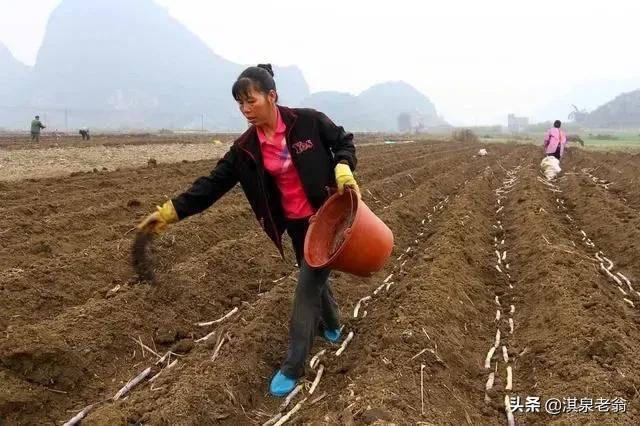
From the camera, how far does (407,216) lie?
8.03 metres

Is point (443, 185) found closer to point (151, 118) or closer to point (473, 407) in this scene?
point (473, 407)

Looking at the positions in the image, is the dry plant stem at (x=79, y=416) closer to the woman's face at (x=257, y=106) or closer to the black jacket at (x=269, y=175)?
the black jacket at (x=269, y=175)

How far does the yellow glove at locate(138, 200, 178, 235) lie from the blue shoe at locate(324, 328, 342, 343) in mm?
1363

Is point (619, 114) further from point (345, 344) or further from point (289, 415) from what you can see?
point (289, 415)

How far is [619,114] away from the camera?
355 ft

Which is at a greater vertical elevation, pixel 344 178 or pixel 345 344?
pixel 344 178

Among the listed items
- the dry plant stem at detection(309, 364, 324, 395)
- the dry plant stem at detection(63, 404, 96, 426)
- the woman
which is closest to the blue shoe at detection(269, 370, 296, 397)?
the woman

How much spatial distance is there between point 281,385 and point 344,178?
125 cm

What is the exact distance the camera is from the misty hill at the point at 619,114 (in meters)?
104

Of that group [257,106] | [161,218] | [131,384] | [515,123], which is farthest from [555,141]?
[515,123]

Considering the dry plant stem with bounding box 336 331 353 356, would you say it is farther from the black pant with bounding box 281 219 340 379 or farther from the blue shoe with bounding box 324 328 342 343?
the black pant with bounding box 281 219 340 379

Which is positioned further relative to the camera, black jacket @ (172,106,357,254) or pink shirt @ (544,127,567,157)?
pink shirt @ (544,127,567,157)

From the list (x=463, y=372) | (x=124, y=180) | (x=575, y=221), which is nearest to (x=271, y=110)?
(x=463, y=372)

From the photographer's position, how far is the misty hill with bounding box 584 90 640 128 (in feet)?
343
